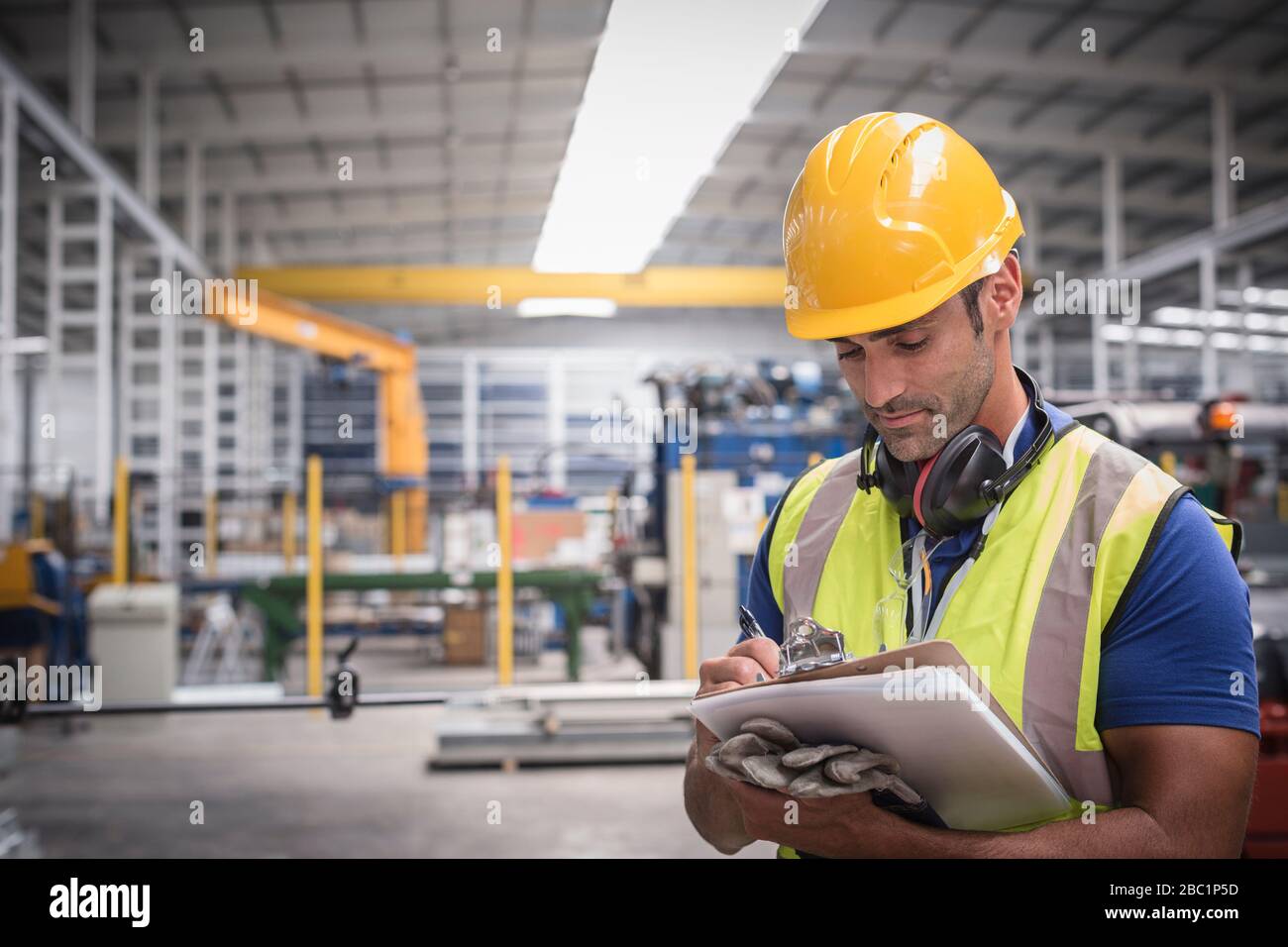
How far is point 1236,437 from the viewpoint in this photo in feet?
15.0

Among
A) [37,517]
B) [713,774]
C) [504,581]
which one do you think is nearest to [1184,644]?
[713,774]

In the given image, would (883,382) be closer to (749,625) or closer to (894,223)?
(894,223)

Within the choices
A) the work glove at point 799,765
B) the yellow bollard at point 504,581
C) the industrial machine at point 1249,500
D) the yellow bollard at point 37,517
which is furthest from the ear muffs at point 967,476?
the yellow bollard at point 37,517

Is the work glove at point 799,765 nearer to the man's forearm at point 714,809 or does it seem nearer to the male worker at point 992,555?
the male worker at point 992,555

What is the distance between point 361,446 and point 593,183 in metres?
14.6

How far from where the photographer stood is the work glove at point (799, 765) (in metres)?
1.00

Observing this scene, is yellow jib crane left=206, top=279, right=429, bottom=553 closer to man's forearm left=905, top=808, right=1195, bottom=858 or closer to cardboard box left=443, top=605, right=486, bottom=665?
cardboard box left=443, top=605, right=486, bottom=665

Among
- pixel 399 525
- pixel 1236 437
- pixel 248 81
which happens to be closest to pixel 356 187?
pixel 248 81

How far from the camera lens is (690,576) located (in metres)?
7.11

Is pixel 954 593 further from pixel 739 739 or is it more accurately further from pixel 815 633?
pixel 739 739

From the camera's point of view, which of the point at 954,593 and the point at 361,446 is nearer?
the point at 954,593

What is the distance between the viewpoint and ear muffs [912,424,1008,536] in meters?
1.23

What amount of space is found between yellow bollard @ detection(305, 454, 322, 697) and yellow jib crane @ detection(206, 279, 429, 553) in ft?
9.26
